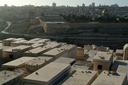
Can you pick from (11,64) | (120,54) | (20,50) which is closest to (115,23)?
(120,54)

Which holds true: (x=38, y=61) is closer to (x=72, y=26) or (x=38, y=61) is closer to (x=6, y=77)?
(x=6, y=77)

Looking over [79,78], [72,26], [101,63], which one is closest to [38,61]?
[79,78]

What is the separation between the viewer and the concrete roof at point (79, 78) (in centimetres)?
514

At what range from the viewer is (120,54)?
11.9 meters

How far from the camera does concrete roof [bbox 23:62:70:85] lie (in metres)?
4.99

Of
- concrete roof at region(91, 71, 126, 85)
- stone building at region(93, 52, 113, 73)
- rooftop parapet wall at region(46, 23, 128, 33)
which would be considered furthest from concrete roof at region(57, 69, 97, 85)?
rooftop parapet wall at region(46, 23, 128, 33)

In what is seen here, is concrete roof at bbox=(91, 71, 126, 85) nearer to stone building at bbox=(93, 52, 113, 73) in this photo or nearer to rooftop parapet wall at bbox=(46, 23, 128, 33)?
stone building at bbox=(93, 52, 113, 73)

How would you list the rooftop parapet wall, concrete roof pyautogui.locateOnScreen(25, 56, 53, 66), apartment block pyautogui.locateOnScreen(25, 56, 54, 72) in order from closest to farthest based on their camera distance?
apartment block pyautogui.locateOnScreen(25, 56, 54, 72)
concrete roof pyautogui.locateOnScreen(25, 56, 53, 66)
the rooftop parapet wall

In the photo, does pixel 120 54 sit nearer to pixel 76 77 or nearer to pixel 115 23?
pixel 76 77

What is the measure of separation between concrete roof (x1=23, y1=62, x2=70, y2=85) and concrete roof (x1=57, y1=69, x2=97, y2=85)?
0.31 metres

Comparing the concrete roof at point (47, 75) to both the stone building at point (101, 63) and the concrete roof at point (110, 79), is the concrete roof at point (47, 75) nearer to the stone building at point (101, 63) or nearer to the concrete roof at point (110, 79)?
the concrete roof at point (110, 79)

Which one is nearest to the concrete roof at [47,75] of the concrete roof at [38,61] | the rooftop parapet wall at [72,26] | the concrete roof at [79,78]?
the concrete roof at [79,78]

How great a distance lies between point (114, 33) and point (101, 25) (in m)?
3.13

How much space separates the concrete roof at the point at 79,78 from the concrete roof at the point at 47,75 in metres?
0.31
